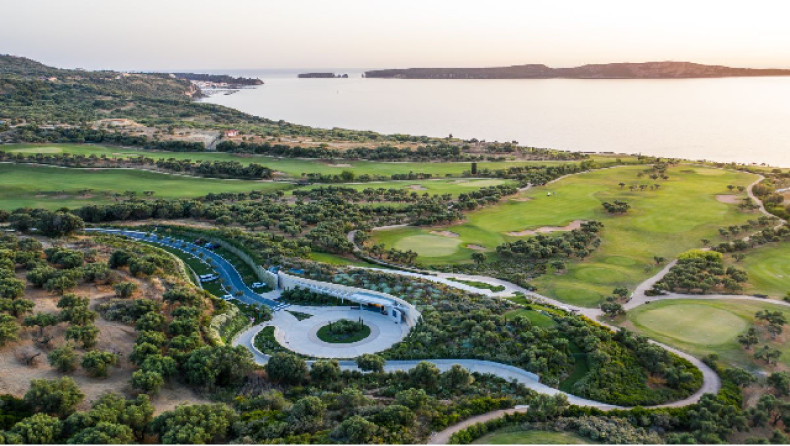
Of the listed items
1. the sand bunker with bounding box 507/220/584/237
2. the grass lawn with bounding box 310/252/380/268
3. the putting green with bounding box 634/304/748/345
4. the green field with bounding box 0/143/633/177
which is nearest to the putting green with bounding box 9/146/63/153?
the green field with bounding box 0/143/633/177

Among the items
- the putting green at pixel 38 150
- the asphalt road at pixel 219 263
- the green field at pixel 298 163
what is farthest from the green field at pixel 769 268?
the putting green at pixel 38 150

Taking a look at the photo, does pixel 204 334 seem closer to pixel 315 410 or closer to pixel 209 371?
pixel 209 371

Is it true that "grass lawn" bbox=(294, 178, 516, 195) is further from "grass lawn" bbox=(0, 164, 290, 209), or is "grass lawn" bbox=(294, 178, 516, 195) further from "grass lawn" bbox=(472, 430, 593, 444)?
"grass lawn" bbox=(472, 430, 593, 444)

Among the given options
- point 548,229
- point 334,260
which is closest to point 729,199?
point 548,229

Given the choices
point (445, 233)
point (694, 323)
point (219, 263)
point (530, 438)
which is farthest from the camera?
point (445, 233)

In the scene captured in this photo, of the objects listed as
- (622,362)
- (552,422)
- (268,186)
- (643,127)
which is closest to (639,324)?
(622,362)

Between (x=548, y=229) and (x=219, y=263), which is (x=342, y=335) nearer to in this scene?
(x=219, y=263)

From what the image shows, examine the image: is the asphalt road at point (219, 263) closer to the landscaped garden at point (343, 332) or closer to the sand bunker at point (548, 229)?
the landscaped garden at point (343, 332)
